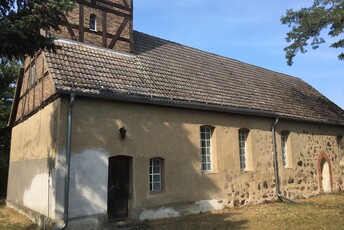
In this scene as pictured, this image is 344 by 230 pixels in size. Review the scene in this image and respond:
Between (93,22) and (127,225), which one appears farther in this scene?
(93,22)

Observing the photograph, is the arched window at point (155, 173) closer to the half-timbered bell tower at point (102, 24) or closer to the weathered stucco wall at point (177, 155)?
the weathered stucco wall at point (177, 155)

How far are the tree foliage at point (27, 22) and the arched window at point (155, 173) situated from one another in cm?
572

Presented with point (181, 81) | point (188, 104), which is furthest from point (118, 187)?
point (181, 81)

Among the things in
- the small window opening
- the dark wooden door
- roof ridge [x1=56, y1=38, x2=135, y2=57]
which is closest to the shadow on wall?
the dark wooden door

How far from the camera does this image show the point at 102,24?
12656mm

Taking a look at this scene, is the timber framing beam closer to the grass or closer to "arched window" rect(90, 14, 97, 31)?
"arched window" rect(90, 14, 97, 31)

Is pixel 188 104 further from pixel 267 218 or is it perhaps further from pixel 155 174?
pixel 267 218

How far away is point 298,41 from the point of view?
55.4 ft

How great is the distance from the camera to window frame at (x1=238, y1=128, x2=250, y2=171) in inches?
563

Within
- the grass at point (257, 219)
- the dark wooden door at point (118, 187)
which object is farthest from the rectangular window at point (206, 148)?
the dark wooden door at point (118, 187)

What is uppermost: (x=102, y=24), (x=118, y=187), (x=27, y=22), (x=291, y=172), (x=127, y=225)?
(x=102, y=24)

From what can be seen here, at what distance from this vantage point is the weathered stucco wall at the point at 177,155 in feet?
32.7

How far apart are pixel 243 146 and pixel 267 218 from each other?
4.01m

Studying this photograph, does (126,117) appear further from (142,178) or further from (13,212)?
(13,212)
